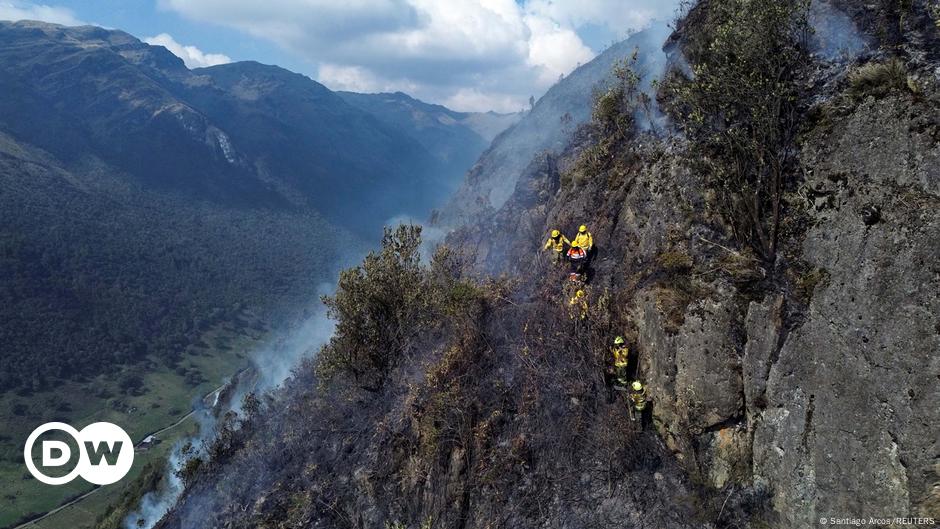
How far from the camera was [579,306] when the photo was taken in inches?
541

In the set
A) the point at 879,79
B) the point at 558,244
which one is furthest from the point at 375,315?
the point at 879,79

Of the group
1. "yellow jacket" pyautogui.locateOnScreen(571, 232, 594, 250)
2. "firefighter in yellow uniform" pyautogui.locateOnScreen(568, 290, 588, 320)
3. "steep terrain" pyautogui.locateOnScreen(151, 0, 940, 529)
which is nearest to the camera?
"steep terrain" pyautogui.locateOnScreen(151, 0, 940, 529)

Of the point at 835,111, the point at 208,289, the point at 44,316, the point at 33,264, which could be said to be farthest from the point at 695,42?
the point at 208,289

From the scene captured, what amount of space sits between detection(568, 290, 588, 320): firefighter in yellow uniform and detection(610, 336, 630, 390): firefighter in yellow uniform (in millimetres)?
1550

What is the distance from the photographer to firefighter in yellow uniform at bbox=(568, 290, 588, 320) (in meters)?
13.5

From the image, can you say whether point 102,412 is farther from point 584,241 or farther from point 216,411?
point 584,241

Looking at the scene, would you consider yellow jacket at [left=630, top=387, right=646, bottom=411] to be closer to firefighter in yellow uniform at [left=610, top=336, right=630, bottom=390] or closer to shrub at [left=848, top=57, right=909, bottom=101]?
firefighter in yellow uniform at [left=610, top=336, right=630, bottom=390]

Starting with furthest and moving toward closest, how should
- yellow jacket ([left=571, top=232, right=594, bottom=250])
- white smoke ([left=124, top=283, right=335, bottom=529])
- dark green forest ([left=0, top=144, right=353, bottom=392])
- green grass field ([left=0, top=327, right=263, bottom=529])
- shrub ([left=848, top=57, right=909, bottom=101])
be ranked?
1. dark green forest ([left=0, top=144, right=353, bottom=392])
2. green grass field ([left=0, top=327, right=263, bottom=529])
3. white smoke ([left=124, top=283, right=335, bottom=529])
4. yellow jacket ([left=571, top=232, right=594, bottom=250])
5. shrub ([left=848, top=57, right=909, bottom=101])

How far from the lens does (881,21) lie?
34.7 ft

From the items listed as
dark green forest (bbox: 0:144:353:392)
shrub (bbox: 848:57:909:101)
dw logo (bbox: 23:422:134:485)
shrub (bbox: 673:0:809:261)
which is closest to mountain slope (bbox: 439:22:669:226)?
shrub (bbox: 673:0:809:261)

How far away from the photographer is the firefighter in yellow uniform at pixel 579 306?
13.5 m

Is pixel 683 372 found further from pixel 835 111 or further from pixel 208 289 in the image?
pixel 208 289

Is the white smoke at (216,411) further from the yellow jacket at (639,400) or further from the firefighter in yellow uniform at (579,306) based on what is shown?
the yellow jacket at (639,400)

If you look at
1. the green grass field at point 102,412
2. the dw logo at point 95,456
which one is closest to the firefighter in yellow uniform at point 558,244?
the green grass field at point 102,412
